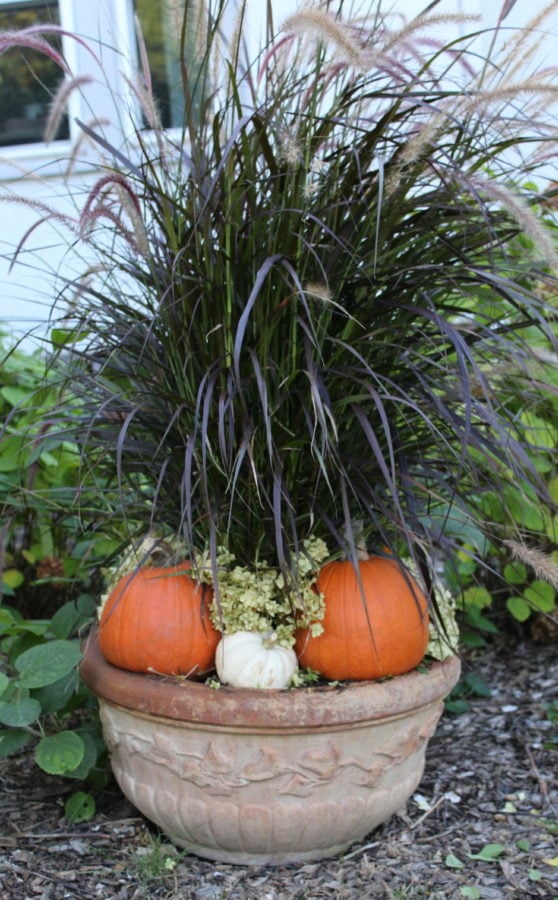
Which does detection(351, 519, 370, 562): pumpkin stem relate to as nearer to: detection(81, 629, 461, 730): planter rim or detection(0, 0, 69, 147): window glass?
detection(81, 629, 461, 730): planter rim

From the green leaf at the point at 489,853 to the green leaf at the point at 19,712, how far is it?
84 centimetres

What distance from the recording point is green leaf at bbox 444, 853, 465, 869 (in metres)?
1.64

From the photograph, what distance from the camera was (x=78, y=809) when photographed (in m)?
1.76

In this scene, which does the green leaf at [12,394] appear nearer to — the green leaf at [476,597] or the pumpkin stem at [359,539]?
the pumpkin stem at [359,539]

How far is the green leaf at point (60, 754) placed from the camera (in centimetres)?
160

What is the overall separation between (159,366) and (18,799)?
3.10 feet

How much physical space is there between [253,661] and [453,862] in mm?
537

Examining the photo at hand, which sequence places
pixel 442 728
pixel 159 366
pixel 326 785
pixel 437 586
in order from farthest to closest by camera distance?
1. pixel 442 728
2. pixel 437 586
3. pixel 159 366
4. pixel 326 785

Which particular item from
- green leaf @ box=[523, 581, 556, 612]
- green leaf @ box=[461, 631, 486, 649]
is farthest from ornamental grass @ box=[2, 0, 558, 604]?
green leaf @ box=[461, 631, 486, 649]

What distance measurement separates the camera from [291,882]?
1.57 m

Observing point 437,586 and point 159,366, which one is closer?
point 159,366

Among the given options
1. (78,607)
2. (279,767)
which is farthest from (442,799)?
(78,607)

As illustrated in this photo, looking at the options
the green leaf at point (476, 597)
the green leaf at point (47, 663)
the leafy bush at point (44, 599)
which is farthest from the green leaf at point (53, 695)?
the green leaf at point (476, 597)

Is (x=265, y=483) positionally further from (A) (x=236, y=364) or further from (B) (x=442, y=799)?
(B) (x=442, y=799)
